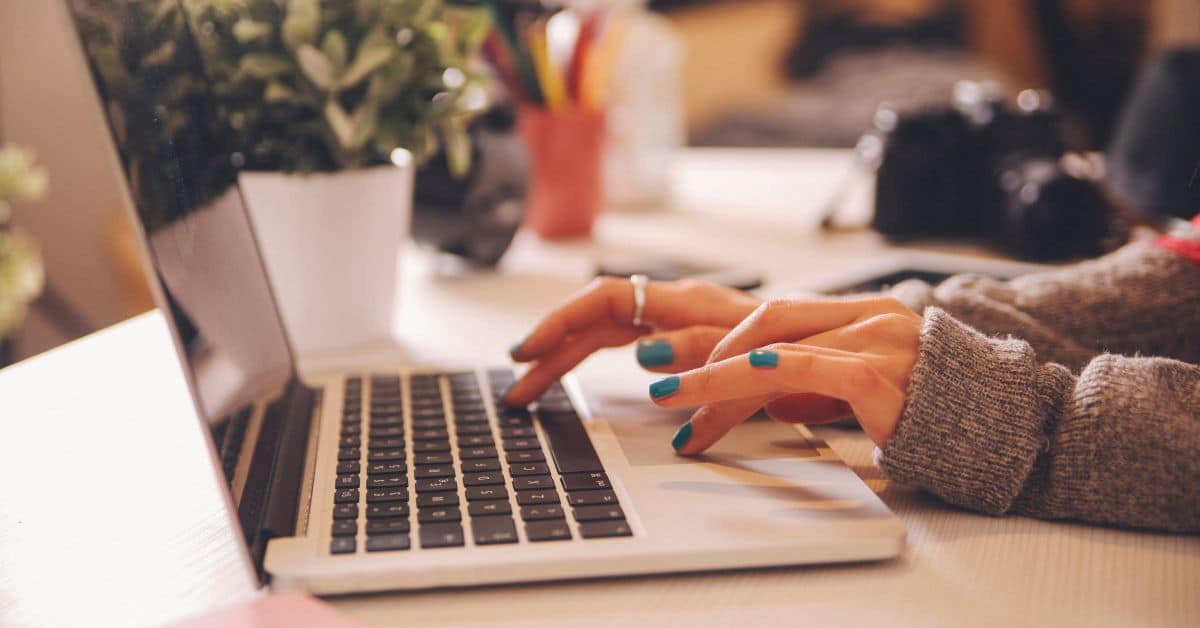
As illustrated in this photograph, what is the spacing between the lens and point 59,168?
7.21ft

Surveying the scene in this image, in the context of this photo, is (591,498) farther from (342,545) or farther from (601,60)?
(601,60)

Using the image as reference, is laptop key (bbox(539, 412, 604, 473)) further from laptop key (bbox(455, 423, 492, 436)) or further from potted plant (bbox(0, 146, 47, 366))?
potted plant (bbox(0, 146, 47, 366))

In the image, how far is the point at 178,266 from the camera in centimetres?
41

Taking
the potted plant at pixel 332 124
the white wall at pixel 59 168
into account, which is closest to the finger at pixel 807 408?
the potted plant at pixel 332 124

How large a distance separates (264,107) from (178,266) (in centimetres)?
29

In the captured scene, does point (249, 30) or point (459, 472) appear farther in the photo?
point (249, 30)

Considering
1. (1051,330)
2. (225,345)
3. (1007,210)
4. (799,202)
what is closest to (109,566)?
(225,345)

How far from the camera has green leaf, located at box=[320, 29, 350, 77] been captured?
2.11 ft

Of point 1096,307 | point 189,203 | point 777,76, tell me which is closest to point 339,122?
point 189,203

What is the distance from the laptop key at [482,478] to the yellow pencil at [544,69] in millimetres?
704

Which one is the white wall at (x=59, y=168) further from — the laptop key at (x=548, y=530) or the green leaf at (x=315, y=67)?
the laptop key at (x=548, y=530)

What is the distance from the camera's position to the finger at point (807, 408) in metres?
0.52

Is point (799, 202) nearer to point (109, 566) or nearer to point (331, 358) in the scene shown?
point (331, 358)

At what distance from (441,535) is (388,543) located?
2 cm
